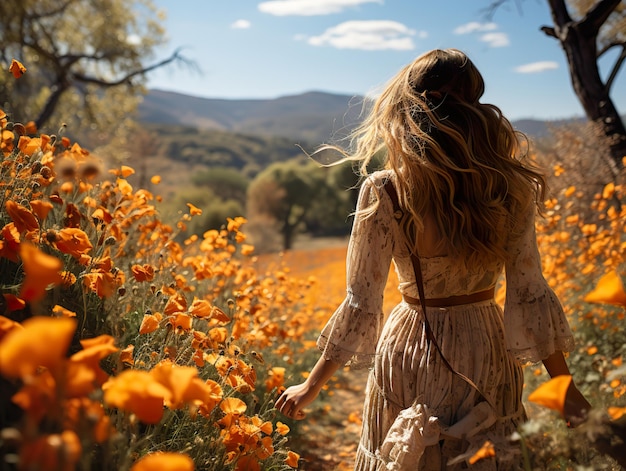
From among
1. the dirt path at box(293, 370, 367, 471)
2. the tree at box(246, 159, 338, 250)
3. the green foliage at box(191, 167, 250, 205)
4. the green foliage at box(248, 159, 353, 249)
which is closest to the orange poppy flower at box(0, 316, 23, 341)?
the dirt path at box(293, 370, 367, 471)

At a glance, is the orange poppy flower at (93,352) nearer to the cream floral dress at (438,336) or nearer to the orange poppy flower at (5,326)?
the orange poppy flower at (5,326)

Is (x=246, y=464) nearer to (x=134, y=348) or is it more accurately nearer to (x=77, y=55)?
(x=134, y=348)

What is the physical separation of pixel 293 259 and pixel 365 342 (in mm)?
15824

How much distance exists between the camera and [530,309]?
1.90 meters

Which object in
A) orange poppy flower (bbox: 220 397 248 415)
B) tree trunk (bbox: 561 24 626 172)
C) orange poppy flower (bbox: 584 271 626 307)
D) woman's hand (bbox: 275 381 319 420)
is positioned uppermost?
tree trunk (bbox: 561 24 626 172)

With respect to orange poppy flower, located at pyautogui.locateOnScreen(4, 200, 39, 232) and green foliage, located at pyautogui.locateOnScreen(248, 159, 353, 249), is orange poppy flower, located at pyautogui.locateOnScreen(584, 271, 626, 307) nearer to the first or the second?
orange poppy flower, located at pyautogui.locateOnScreen(4, 200, 39, 232)

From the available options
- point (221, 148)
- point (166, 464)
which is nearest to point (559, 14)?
point (166, 464)

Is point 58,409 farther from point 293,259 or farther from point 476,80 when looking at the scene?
point 293,259

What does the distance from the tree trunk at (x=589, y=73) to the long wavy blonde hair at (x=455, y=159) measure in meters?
5.31

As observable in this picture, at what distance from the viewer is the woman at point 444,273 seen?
72.3 inches

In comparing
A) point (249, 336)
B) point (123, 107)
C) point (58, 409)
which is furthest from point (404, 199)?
point (123, 107)

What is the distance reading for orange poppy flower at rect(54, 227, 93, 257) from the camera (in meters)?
1.76

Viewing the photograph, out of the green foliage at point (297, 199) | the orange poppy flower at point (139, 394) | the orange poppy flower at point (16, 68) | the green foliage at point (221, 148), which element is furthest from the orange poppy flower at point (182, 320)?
the green foliage at point (221, 148)

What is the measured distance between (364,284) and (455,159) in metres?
0.50
